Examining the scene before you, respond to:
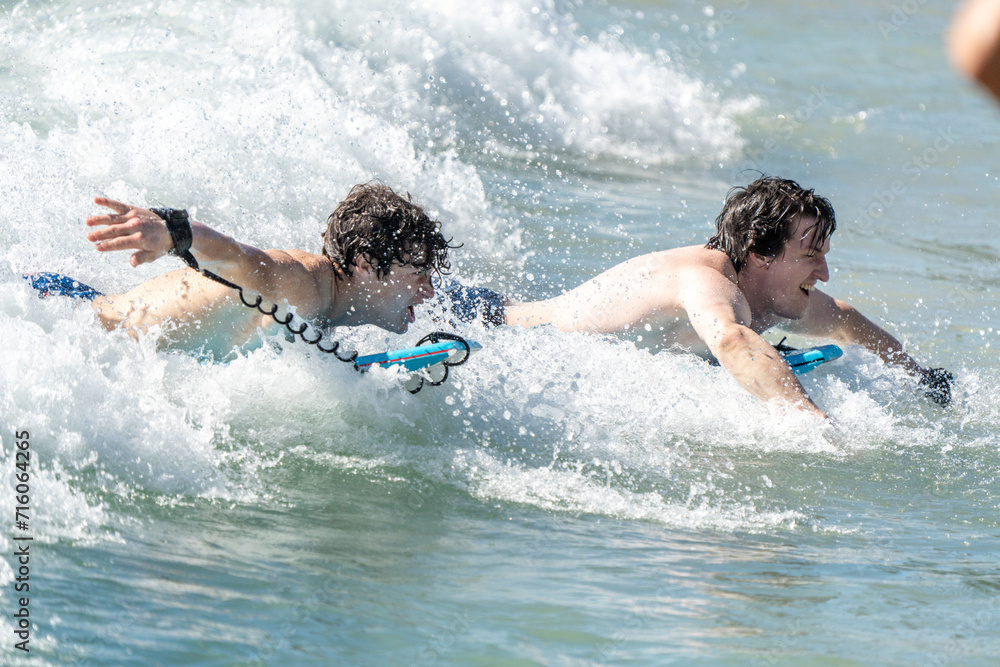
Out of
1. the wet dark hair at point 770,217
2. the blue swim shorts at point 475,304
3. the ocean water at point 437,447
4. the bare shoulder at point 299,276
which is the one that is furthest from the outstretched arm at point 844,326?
the bare shoulder at point 299,276

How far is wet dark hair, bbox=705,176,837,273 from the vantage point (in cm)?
484

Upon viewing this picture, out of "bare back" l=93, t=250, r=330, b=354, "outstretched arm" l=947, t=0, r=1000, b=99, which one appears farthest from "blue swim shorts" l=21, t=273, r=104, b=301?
"outstretched arm" l=947, t=0, r=1000, b=99

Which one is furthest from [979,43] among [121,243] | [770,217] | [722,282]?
[770,217]

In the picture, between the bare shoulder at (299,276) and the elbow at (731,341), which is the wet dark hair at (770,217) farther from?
the bare shoulder at (299,276)

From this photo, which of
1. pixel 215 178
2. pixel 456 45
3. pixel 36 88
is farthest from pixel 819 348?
pixel 456 45

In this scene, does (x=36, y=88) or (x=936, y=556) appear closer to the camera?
(x=936, y=556)

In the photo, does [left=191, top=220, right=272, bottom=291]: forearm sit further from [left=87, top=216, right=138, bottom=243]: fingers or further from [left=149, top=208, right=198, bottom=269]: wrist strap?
[left=87, top=216, right=138, bottom=243]: fingers

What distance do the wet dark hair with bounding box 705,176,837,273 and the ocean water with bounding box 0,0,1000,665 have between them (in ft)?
2.03

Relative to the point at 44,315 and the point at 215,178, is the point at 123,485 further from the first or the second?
the point at 215,178

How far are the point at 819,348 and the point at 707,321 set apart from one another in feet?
2.84

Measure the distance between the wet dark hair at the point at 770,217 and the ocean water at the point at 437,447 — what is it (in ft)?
2.03

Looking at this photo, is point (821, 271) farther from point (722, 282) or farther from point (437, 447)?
point (437, 447)

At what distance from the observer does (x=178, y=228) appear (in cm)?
340

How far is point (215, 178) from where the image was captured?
7227 mm
